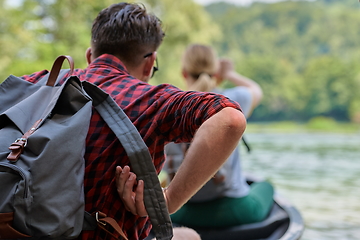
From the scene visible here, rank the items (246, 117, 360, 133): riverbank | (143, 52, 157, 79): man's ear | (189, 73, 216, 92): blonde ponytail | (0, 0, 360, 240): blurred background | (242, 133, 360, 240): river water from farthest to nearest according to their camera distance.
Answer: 1. (246, 117, 360, 133): riverbank
2. (0, 0, 360, 240): blurred background
3. (242, 133, 360, 240): river water
4. (189, 73, 216, 92): blonde ponytail
5. (143, 52, 157, 79): man's ear

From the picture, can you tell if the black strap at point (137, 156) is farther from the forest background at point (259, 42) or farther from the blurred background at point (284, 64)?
the forest background at point (259, 42)

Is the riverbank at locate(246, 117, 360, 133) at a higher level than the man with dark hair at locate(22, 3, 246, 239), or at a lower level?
lower

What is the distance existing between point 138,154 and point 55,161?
202mm

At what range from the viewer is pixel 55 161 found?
0.90 meters

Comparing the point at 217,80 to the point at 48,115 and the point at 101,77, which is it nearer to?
the point at 101,77

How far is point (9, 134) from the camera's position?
3.11 ft

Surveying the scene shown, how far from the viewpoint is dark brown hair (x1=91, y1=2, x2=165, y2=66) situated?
1.29 m

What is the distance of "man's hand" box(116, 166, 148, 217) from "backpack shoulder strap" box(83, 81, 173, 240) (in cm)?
1

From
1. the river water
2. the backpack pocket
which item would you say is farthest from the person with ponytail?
the river water

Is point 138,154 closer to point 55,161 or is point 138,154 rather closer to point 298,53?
point 55,161

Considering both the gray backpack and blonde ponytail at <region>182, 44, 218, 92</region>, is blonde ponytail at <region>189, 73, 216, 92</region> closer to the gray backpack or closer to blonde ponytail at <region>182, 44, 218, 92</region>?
blonde ponytail at <region>182, 44, 218, 92</region>

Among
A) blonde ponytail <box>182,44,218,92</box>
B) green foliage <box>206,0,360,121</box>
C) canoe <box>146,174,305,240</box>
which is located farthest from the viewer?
green foliage <box>206,0,360,121</box>

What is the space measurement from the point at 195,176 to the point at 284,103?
32.6 meters

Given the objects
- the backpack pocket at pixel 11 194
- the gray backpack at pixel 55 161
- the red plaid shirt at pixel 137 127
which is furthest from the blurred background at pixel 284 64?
the backpack pocket at pixel 11 194
